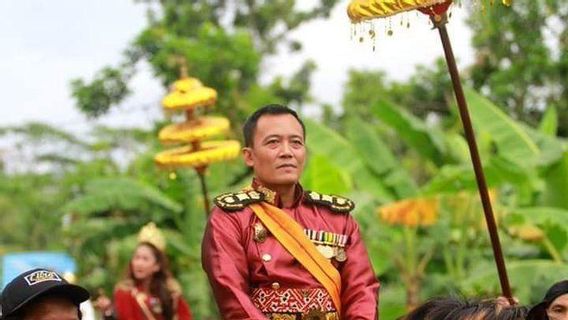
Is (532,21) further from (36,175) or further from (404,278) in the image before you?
(36,175)

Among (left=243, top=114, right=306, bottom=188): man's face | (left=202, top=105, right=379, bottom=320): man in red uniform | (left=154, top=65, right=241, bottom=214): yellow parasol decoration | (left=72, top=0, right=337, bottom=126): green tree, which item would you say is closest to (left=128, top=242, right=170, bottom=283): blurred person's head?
(left=154, top=65, right=241, bottom=214): yellow parasol decoration

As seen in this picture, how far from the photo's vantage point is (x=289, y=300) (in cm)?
430

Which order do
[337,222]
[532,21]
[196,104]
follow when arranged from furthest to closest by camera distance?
[532,21]
[196,104]
[337,222]

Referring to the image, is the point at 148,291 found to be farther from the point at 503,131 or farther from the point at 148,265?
the point at 503,131

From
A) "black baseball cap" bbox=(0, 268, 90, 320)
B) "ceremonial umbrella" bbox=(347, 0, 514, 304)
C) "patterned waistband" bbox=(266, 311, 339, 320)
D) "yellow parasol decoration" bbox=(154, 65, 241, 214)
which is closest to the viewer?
"black baseball cap" bbox=(0, 268, 90, 320)

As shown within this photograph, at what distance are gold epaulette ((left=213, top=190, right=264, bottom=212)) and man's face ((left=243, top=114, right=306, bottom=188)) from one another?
0.08 m

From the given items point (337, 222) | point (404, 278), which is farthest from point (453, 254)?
point (337, 222)

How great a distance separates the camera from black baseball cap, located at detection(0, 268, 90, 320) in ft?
10.8

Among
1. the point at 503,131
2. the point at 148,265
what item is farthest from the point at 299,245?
the point at 503,131

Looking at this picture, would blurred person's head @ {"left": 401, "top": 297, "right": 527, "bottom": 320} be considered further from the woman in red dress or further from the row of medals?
the woman in red dress

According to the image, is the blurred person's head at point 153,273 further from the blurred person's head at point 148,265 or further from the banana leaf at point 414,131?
the banana leaf at point 414,131

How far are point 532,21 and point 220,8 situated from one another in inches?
338

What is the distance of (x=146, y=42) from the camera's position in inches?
826

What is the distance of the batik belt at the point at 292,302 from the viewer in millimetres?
4297
